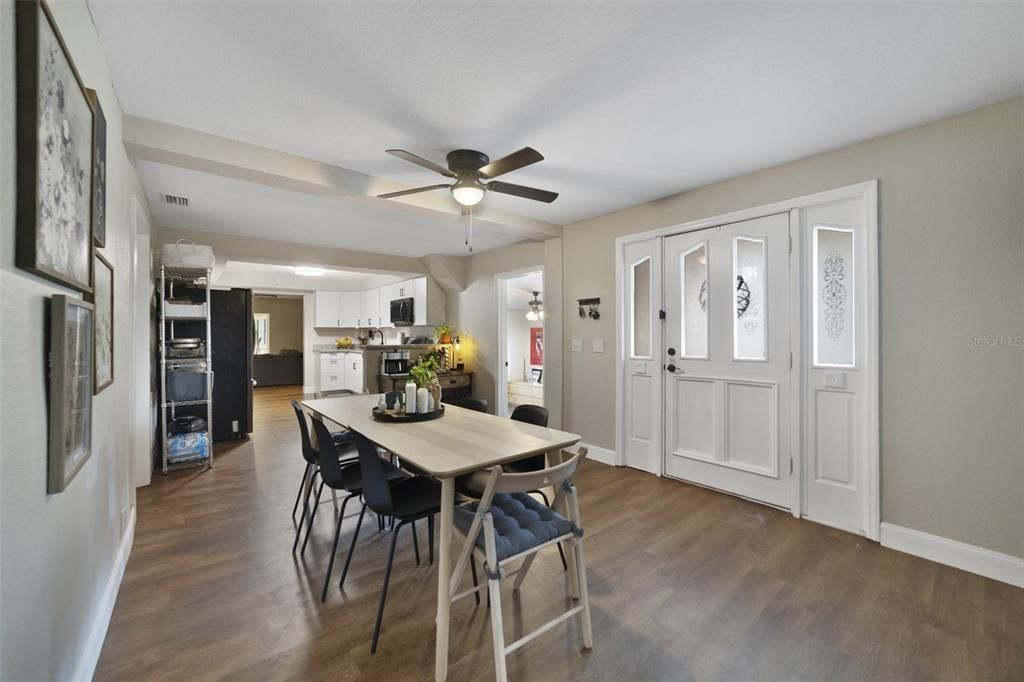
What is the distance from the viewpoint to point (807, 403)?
2916 mm

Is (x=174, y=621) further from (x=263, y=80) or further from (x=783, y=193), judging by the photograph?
(x=783, y=193)

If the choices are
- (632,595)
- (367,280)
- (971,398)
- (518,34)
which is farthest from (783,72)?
(367,280)

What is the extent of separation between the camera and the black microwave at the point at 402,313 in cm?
684

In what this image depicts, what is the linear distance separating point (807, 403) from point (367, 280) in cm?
A: 744

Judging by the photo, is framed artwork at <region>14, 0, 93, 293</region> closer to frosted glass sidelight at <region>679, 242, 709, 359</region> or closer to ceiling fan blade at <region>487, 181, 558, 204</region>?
ceiling fan blade at <region>487, 181, 558, 204</region>

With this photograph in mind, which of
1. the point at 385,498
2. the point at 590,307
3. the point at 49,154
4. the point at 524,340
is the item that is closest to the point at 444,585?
the point at 385,498

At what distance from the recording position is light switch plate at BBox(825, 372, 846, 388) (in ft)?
9.06

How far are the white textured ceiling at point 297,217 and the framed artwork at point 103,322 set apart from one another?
5.12 ft

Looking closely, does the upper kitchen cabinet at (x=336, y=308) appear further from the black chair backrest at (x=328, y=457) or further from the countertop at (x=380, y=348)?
the black chair backrest at (x=328, y=457)

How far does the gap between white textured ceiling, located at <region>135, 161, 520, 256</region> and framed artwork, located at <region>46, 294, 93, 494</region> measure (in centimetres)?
220

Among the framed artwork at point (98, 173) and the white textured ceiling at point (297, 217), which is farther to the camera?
the white textured ceiling at point (297, 217)

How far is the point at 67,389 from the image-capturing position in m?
1.16

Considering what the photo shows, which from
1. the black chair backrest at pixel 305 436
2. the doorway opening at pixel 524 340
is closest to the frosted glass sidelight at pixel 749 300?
the black chair backrest at pixel 305 436

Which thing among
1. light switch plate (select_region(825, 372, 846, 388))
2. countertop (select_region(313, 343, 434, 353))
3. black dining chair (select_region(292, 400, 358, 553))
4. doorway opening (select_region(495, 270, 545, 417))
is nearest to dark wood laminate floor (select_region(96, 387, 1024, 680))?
black dining chair (select_region(292, 400, 358, 553))
